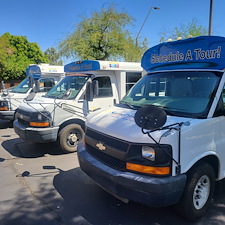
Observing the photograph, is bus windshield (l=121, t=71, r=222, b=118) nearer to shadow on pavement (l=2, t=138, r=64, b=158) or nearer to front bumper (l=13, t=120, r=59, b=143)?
front bumper (l=13, t=120, r=59, b=143)

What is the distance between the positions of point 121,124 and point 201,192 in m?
1.44

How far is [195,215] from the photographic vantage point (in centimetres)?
299

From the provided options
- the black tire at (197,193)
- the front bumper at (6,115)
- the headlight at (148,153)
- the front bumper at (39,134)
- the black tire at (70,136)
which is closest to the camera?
the headlight at (148,153)

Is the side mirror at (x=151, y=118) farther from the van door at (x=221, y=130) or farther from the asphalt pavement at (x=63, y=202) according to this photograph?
the asphalt pavement at (x=63, y=202)

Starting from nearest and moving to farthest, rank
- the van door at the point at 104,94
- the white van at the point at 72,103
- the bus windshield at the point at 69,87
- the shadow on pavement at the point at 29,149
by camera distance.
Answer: the white van at the point at 72,103 < the shadow on pavement at the point at 29,149 < the bus windshield at the point at 69,87 < the van door at the point at 104,94

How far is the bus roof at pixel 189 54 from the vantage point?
3242mm

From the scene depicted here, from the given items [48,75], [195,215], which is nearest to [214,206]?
[195,215]

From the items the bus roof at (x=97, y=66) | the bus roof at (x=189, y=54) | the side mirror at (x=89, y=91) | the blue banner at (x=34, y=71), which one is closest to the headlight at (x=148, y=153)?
the bus roof at (x=189, y=54)

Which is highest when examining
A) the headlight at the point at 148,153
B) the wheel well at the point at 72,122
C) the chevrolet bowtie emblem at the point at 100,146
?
the headlight at the point at 148,153

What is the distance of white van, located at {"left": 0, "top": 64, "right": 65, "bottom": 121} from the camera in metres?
8.60

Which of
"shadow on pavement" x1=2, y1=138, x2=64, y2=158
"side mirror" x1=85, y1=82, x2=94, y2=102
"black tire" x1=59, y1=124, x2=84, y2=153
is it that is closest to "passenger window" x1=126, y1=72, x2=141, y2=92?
"side mirror" x1=85, y1=82, x2=94, y2=102

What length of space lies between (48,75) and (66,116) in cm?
414

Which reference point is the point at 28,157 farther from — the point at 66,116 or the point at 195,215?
the point at 195,215

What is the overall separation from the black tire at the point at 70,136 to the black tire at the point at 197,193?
350cm
